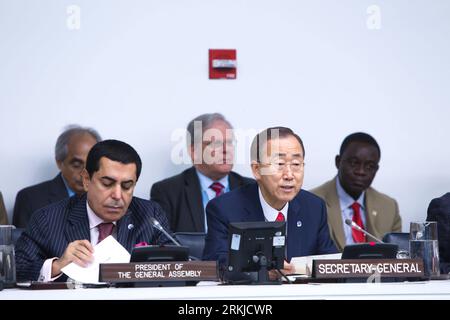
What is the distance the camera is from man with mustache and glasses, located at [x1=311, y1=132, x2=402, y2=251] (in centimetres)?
567

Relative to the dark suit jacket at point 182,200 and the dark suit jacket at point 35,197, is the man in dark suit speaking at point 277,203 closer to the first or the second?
the dark suit jacket at point 182,200

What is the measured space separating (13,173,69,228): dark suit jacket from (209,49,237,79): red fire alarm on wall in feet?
3.82

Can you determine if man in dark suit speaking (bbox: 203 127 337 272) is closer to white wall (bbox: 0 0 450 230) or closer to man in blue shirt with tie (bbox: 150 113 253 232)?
man in blue shirt with tie (bbox: 150 113 253 232)

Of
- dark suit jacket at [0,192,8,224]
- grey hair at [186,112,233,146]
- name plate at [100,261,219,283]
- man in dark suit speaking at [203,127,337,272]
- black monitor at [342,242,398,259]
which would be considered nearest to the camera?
name plate at [100,261,219,283]

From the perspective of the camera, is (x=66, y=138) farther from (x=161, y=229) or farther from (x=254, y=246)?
(x=254, y=246)

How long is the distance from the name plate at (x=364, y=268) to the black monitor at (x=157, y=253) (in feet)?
1.67

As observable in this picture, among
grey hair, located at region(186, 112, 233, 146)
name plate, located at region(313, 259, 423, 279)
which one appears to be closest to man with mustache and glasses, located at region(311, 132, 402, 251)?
grey hair, located at region(186, 112, 233, 146)

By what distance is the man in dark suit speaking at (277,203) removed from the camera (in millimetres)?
4227

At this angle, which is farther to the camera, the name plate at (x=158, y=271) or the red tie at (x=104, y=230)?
the red tie at (x=104, y=230)

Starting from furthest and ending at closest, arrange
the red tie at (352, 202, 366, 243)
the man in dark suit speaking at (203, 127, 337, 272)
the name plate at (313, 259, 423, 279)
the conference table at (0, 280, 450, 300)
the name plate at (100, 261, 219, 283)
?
1. the red tie at (352, 202, 366, 243)
2. the man in dark suit speaking at (203, 127, 337, 272)
3. the name plate at (313, 259, 423, 279)
4. the name plate at (100, 261, 219, 283)
5. the conference table at (0, 280, 450, 300)

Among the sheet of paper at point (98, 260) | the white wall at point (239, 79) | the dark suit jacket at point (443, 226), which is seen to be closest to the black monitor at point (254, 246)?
the sheet of paper at point (98, 260)

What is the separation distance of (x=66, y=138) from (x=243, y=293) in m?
2.76
